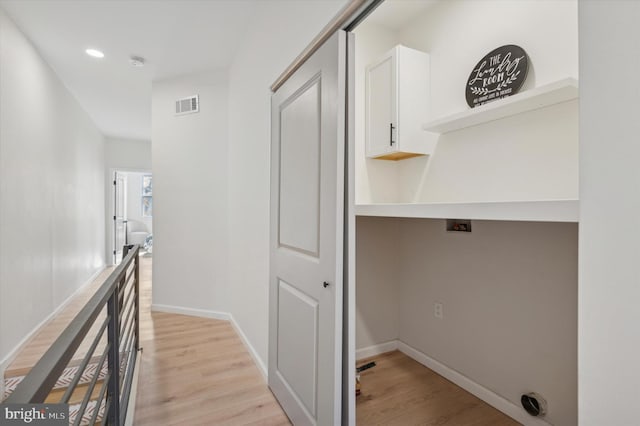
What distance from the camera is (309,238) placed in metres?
1.65

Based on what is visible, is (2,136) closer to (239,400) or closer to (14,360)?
(14,360)

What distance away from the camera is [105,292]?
1.24 m

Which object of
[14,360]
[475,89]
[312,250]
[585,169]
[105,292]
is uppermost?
[475,89]

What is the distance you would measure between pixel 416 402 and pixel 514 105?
181 cm

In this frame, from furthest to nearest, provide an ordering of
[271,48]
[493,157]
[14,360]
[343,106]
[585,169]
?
[14,360], [271,48], [493,157], [343,106], [585,169]

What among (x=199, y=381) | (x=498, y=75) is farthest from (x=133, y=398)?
(x=498, y=75)

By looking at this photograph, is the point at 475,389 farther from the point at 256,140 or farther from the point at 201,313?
the point at 201,313

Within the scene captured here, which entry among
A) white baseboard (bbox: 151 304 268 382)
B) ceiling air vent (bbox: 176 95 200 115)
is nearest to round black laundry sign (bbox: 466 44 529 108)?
white baseboard (bbox: 151 304 268 382)

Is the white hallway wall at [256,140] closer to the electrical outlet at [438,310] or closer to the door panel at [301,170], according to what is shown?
the door panel at [301,170]

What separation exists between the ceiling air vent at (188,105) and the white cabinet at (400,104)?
2210mm

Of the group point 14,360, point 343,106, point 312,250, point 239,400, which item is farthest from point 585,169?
point 14,360

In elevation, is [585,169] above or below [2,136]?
below

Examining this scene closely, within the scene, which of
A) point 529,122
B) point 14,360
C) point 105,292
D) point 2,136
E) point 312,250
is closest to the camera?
point 105,292

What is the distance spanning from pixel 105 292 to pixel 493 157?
209cm
